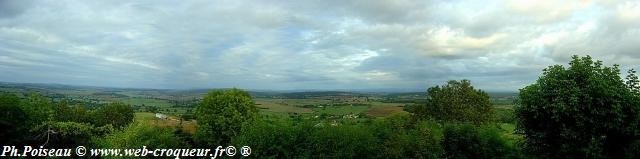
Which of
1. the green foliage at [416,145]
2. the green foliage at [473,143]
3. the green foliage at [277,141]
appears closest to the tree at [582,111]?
the green foliage at [416,145]

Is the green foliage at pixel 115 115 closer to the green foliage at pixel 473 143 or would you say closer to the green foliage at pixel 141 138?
the green foliage at pixel 141 138

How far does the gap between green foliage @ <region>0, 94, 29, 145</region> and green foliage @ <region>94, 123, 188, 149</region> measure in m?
9.14

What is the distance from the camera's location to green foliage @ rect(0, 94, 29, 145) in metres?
56.6

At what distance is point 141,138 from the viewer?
59406mm

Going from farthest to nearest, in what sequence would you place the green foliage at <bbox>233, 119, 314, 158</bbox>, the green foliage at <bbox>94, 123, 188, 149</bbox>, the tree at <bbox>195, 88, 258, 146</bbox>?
the tree at <bbox>195, 88, 258, 146</bbox> < the green foliage at <bbox>233, 119, 314, 158</bbox> < the green foliage at <bbox>94, 123, 188, 149</bbox>

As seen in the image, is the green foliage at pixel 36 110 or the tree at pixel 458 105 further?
the tree at pixel 458 105

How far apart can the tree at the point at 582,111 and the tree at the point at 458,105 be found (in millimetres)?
42755

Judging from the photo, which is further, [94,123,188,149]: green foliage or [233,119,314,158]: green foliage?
[233,119,314,158]: green foliage

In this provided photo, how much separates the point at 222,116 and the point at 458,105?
43.6 metres

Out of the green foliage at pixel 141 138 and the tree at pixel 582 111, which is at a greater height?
the tree at pixel 582 111

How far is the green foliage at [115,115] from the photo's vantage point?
99.0m

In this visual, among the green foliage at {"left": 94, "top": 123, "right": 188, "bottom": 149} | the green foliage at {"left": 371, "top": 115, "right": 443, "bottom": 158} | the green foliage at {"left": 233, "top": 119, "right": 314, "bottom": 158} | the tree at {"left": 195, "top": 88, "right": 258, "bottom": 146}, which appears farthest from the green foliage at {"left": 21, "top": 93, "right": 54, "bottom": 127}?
the green foliage at {"left": 371, "top": 115, "right": 443, "bottom": 158}

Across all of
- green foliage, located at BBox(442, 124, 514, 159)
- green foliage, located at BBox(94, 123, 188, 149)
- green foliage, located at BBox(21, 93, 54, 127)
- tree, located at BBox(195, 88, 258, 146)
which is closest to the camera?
green foliage, located at BBox(94, 123, 188, 149)

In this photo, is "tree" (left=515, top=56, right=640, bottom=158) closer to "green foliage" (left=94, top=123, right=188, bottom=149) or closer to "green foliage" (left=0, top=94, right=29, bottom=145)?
"green foliage" (left=94, top=123, right=188, bottom=149)
